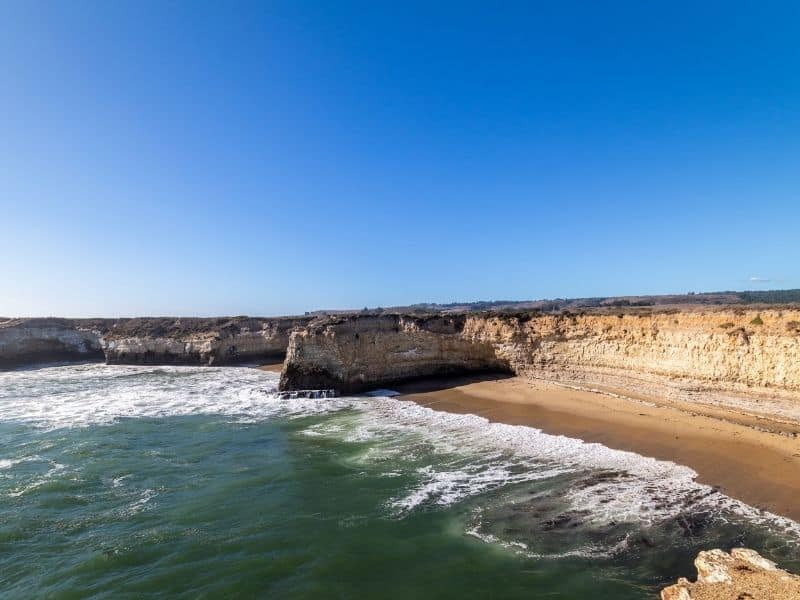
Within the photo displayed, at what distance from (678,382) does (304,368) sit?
18.5 m

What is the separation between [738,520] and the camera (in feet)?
32.1

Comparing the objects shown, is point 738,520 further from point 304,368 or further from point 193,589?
point 304,368

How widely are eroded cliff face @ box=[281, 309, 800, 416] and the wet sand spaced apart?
1.32 meters

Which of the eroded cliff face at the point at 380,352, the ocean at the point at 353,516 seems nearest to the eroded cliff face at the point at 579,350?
the eroded cliff face at the point at 380,352

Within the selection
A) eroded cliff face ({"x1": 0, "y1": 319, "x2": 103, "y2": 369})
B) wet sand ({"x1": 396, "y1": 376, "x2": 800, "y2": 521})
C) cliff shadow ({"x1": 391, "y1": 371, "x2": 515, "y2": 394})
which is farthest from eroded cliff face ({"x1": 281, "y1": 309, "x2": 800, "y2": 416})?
eroded cliff face ({"x1": 0, "y1": 319, "x2": 103, "y2": 369})

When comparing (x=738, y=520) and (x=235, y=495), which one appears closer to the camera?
(x=738, y=520)

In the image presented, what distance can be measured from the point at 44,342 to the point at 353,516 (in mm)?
50559

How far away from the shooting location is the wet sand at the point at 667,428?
11680 millimetres

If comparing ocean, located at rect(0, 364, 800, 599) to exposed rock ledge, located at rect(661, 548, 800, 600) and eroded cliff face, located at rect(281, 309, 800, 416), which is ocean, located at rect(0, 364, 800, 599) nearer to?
exposed rock ledge, located at rect(661, 548, 800, 600)

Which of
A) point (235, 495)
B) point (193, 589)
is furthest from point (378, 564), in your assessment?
point (235, 495)

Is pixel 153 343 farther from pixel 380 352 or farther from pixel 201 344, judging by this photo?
pixel 380 352

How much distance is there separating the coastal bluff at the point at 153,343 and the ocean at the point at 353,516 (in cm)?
2493

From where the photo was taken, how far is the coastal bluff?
43.2 metres

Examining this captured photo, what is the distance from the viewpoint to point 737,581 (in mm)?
5348
